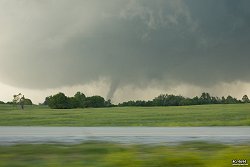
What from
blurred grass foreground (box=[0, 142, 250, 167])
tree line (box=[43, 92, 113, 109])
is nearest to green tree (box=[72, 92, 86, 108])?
tree line (box=[43, 92, 113, 109])

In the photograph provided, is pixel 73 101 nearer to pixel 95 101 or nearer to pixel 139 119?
pixel 95 101

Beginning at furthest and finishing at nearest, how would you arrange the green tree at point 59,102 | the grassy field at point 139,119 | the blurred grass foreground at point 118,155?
the green tree at point 59,102 → the grassy field at point 139,119 → the blurred grass foreground at point 118,155

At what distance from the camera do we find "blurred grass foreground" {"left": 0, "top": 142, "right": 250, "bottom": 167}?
916 cm

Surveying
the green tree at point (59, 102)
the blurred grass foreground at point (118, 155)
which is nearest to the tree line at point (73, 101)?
the green tree at point (59, 102)

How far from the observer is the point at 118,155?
368 inches

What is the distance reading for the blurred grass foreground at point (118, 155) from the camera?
916 cm

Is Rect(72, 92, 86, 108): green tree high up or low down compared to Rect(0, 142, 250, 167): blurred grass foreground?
up

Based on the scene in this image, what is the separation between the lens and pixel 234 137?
1463 centimetres

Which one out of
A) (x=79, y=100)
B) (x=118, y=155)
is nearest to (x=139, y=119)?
(x=79, y=100)

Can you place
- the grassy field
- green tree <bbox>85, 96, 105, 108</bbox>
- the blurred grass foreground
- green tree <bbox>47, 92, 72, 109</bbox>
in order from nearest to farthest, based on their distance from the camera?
1. the blurred grass foreground
2. the grassy field
3. green tree <bbox>47, 92, 72, 109</bbox>
4. green tree <bbox>85, 96, 105, 108</bbox>

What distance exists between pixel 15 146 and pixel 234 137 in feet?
21.1

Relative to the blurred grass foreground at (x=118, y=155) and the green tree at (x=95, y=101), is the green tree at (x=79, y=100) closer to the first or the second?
the green tree at (x=95, y=101)

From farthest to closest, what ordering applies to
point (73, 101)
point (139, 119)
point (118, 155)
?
1. point (73, 101)
2. point (139, 119)
3. point (118, 155)

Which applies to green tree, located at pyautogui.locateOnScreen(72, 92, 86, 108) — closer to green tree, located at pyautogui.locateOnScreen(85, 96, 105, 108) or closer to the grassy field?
green tree, located at pyautogui.locateOnScreen(85, 96, 105, 108)
